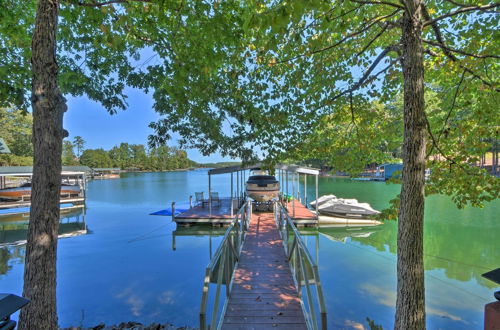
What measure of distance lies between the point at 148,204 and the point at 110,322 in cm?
1835

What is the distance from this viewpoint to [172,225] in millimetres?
14867

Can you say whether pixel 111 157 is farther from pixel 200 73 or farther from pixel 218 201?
pixel 200 73

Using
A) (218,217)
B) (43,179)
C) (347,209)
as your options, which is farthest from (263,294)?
(347,209)

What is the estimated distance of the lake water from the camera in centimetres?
576

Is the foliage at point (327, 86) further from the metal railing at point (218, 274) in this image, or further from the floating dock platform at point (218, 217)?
the floating dock platform at point (218, 217)

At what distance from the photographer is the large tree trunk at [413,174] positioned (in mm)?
2707

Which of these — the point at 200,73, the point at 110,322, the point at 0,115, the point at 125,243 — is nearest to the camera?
the point at 200,73

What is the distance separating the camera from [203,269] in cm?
842

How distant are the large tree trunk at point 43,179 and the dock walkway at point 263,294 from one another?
2.25m

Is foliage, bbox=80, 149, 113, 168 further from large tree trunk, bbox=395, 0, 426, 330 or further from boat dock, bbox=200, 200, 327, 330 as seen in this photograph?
large tree trunk, bbox=395, 0, 426, 330

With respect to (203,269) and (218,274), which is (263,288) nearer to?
(218,274)

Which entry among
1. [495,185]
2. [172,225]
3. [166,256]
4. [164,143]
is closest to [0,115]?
[172,225]

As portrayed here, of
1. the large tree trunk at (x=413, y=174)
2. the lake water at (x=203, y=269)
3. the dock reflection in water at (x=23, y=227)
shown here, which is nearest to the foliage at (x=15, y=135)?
the dock reflection in water at (x=23, y=227)

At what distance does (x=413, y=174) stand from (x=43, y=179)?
3.84 meters
